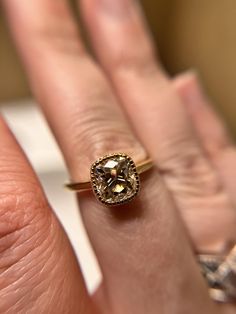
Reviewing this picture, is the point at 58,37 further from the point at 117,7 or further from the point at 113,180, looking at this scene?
the point at 113,180

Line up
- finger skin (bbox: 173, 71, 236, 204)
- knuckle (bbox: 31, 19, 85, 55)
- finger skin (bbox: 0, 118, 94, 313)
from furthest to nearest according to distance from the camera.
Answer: finger skin (bbox: 173, 71, 236, 204) → knuckle (bbox: 31, 19, 85, 55) → finger skin (bbox: 0, 118, 94, 313)

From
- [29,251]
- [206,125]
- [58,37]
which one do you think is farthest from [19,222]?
[206,125]

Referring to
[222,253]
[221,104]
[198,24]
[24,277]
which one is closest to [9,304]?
[24,277]

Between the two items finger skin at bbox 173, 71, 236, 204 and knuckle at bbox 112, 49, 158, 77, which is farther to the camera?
finger skin at bbox 173, 71, 236, 204

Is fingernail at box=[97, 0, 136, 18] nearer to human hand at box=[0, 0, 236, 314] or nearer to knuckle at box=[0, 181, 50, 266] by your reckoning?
human hand at box=[0, 0, 236, 314]

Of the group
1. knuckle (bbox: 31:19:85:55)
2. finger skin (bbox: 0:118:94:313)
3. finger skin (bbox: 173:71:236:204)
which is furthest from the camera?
finger skin (bbox: 173:71:236:204)

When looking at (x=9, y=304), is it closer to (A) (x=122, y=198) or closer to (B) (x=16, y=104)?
(A) (x=122, y=198)

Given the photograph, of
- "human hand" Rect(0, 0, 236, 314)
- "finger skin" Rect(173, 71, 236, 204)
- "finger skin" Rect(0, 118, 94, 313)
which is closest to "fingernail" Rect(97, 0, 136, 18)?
"human hand" Rect(0, 0, 236, 314)
